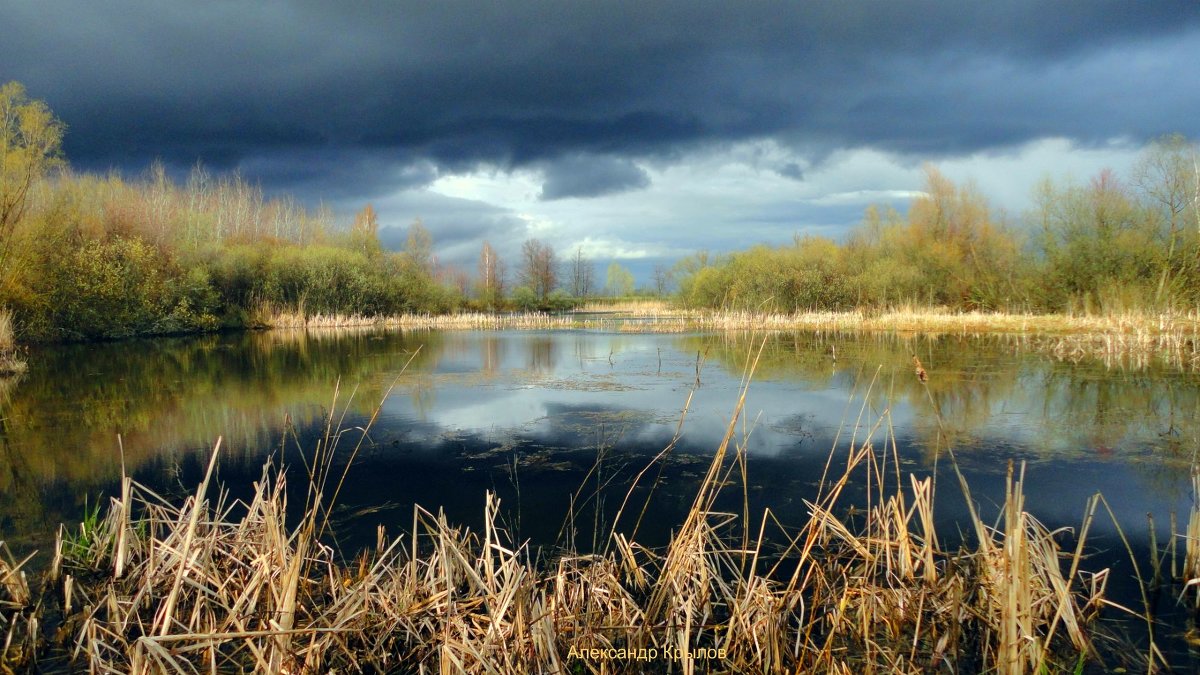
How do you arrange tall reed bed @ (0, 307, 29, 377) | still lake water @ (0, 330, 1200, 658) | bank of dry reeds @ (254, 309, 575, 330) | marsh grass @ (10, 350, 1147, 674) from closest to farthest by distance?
marsh grass @ (10, 350, 1147, 674), still lake water @ (0, 330, 1200, 658), tall reed bed @ (0, 307, 29, 377), bank of dry reeds @ (254, 309, 575, 330)

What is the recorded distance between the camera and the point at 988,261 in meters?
29.9

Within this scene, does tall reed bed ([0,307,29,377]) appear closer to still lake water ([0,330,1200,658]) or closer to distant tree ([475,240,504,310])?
still lake water ([0,330,1200,658])

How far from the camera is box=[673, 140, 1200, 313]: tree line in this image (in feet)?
68.1

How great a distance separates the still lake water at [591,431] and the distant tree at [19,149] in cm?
383

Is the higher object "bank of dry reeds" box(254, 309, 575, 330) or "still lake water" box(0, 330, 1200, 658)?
"bank of dry reeds" box(254, 309, 575, 330)

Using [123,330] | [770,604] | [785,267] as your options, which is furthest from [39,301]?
[785,267]

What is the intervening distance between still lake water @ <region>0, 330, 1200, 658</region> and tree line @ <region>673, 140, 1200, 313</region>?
6.76m

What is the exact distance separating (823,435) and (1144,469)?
9.24ft

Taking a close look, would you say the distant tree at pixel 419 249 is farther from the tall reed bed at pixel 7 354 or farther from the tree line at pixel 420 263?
the tall reed bed at pixel 7 354

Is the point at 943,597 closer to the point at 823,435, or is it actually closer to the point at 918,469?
the point at 918,469

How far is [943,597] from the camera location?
A: 3.33 metres

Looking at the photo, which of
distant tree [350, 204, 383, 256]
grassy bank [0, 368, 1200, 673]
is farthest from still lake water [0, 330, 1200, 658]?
distant tree [350, 204, 383, 256]

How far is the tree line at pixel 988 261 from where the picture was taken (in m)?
20.8

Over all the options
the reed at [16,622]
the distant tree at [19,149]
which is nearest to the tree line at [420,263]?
the distant tree at [19,149]
